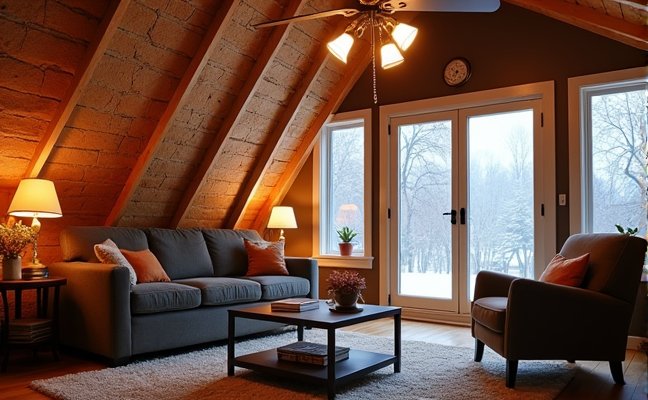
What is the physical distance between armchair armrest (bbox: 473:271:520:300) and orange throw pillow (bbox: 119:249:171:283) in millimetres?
2316

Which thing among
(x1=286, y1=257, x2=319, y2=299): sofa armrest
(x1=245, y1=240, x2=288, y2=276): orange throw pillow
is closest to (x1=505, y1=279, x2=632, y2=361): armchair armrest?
(x1=286, y1=257, x2=319, y2=299): sofa armrest

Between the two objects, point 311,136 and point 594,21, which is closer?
point 594,21

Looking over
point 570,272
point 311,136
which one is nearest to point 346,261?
point 311,136

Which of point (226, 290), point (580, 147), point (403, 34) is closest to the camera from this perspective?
point (403, 34)

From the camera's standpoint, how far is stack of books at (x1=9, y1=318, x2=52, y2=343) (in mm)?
3545

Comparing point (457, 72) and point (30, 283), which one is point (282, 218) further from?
point (30, 283)

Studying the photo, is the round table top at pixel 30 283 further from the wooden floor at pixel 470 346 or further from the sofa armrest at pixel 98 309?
the wooden floor at pixel 470 346

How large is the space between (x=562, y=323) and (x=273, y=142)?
3311mm

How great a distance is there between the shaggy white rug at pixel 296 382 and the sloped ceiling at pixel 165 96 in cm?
167

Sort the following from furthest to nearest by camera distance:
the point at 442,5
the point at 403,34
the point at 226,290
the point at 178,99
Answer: the point at 178,99 → the point at 226,290 → the point at 403,34 → the point at 442,5

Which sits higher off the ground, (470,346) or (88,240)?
(88,240)

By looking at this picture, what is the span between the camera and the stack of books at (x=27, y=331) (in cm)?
354

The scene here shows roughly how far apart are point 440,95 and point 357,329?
7.69 ft

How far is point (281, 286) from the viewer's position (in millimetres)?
4676
